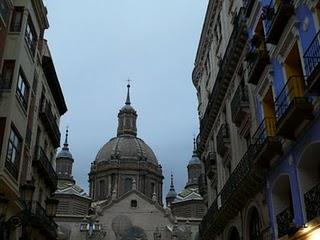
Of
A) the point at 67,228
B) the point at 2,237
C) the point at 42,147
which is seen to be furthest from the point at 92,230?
the point at 2,237

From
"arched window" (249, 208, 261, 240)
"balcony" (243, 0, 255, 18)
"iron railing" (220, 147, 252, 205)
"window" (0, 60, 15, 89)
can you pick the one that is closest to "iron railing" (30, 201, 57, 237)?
"window" (0, 60, 15, 89)

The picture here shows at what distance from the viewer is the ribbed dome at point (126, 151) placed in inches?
3450

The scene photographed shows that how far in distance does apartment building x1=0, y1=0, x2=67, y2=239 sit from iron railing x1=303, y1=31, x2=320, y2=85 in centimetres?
910

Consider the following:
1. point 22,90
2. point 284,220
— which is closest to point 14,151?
point 22,90

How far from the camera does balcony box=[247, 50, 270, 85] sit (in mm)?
18031

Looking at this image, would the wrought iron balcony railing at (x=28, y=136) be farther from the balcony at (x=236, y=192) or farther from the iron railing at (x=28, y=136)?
the balcony at (x=236, y=192)

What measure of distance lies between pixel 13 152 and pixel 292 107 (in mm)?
12347

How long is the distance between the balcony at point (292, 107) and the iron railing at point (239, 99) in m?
4.60

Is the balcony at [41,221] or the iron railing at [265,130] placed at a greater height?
the iron railing at [265,130]

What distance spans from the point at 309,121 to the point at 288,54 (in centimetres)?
323

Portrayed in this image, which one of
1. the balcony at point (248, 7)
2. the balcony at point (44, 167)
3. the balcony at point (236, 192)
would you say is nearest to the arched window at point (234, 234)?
the balcony at point (236, 192)

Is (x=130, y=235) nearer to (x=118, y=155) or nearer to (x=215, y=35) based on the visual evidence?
(x=118, y=155)

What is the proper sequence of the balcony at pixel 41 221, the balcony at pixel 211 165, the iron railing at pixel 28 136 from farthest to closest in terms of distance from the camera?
the balcony at pixel 211 165 → the balcony at pixel 41 221 → the iron railing at pixel 28 136

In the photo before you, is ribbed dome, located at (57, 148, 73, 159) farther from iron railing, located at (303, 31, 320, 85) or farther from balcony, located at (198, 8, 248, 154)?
iron railing, located at (303, 31, 320, 85)
